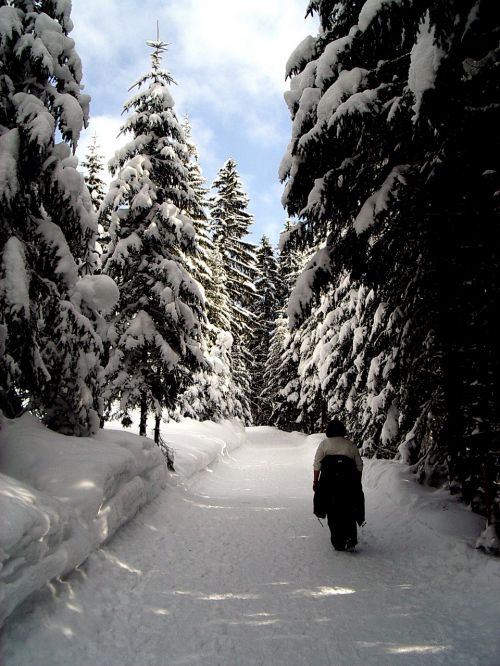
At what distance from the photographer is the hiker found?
5992mm

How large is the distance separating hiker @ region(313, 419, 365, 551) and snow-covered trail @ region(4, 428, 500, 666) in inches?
12.6

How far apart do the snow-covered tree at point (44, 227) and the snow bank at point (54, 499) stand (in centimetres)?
72

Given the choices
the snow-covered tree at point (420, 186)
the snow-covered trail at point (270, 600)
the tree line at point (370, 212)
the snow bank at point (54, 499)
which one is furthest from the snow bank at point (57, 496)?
the snow-covered tree at point (420, 186)

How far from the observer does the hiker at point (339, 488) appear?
599 centimetres

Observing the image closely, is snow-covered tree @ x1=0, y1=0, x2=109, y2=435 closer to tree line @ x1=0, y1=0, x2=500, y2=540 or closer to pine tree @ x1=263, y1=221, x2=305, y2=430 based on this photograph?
tree line @ x1=0, y1=0, x2=500, y2=540

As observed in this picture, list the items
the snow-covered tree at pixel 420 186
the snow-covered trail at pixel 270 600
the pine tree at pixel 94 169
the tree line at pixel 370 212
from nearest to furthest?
the snow-covered trail at pixel 270 600
the snow-covered tree at pixel 420 186
the tree line at pixel 370 212
the pine tree at pixel 94 169

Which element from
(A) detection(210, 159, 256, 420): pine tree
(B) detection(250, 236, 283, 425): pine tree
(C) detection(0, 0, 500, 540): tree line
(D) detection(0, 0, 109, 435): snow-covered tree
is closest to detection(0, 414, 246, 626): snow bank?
(D) detection(0, 0, 109, 435): snow-covered tree

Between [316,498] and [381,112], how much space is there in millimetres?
5709

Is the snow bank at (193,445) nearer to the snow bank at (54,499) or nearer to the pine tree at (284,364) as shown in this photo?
the snow bank at (54,499)

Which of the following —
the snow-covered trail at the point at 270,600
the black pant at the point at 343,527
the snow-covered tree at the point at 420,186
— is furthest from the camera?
the black pant at the point at 343,527

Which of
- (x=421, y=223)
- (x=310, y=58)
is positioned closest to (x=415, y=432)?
(x=421, y=223)

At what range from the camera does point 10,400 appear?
6.50 m

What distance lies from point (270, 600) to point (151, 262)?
924 centimetres

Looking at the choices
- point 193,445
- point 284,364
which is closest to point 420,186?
point 193,445
